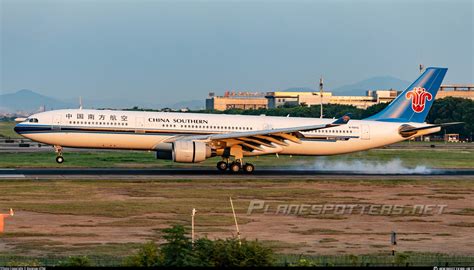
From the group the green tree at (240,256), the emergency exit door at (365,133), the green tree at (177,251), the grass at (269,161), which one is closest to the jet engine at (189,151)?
the grass at (269,161)

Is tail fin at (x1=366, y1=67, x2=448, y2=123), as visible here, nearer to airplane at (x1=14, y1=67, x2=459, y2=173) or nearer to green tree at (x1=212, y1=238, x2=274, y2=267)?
airplane at (x1=14, y1=67, x2=459, y2=173)

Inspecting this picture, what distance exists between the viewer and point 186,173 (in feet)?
177

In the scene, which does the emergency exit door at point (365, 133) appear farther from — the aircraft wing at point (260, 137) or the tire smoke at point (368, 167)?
the aircraft wing at point (260, 137)

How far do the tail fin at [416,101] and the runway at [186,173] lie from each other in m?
4.21

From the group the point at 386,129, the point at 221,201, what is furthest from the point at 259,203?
the point at 386,129

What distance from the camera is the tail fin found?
59.6 meters

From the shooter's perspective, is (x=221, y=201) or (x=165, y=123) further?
(x=165, y=123)

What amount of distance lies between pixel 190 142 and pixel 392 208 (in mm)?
17697

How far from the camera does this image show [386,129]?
194 feet

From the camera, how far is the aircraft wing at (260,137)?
52.5 metres

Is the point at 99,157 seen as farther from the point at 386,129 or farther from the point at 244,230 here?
the point at 244,230

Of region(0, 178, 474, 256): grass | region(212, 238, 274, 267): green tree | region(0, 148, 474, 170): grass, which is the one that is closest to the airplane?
region(0, 178, 474, 256): grass

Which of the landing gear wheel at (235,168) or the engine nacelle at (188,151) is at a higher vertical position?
the engine nacelle at (188,151)

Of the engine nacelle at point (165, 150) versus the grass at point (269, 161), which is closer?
the engine nacelle at point (165, 150)
